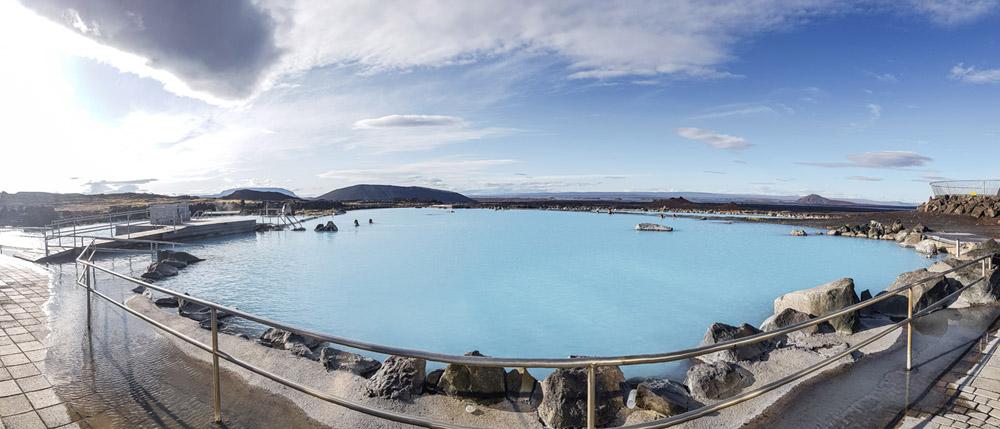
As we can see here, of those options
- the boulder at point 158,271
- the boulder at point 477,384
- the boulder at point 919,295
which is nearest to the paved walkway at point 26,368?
the boulder at point 477,384

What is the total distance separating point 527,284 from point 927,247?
14.2 metres

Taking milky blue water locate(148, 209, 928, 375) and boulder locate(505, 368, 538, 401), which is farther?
milky blue water locate(148, 209, 928, 375)

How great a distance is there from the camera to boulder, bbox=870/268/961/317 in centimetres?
648

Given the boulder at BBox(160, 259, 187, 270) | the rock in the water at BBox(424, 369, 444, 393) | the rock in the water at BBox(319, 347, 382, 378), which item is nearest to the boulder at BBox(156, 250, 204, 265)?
the boulder at BBox(160, 259, 187, 270)

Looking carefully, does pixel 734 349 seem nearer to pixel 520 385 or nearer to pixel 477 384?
pixel 520 385

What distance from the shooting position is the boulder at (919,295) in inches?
255

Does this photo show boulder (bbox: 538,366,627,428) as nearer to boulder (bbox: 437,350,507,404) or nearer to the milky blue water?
boulder (bbox: 437,350,507,404)

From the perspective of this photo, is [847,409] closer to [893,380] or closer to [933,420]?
[933,420]

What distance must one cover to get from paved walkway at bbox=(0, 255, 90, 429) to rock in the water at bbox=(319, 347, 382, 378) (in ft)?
7.06

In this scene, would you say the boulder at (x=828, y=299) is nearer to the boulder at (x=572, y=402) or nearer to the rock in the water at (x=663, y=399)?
the rock in the water at (x=663, y=399)

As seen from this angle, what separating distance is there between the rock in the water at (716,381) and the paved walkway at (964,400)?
1.52m

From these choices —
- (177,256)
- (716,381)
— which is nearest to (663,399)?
(716,381)

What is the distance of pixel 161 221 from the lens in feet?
62.5

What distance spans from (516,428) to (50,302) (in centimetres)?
653
